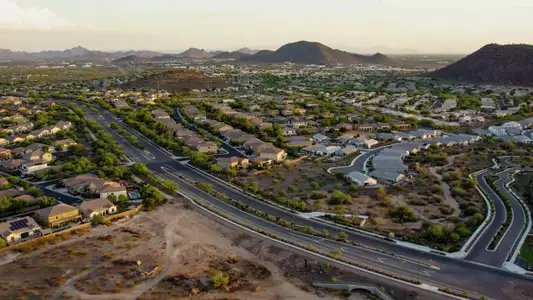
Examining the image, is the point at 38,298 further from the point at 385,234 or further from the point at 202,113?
the point at 202,113

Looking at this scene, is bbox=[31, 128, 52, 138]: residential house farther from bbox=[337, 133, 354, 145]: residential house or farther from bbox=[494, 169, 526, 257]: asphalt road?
bbox=[494, 169, 526, 257]: asphalt road

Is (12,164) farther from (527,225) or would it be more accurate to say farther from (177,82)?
(177,82)

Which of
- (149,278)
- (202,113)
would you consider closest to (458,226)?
(149,278)

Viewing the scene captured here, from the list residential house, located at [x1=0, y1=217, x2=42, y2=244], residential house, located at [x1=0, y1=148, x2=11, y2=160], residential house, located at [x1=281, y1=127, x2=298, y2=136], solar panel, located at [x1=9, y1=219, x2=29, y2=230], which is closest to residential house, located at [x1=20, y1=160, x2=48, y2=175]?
residential house, located at [x1=0, y1=148, x2=11, y2=160]

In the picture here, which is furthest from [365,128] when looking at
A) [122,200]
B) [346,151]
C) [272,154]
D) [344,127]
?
[122,200]

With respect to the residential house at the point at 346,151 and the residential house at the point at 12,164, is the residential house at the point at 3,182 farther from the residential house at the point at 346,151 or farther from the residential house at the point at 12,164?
the residential house at the point at 346,151
